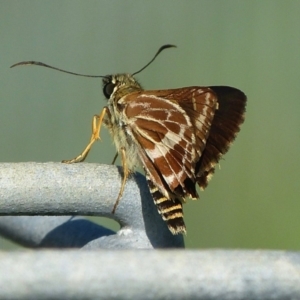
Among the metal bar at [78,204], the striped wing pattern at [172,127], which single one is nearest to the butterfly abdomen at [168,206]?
the striped wing pattern at [172,127]

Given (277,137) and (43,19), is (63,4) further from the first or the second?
(277,137)

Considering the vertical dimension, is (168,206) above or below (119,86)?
below

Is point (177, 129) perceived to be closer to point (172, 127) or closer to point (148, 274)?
point (172, 127)

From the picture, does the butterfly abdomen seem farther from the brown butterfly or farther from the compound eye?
the compound eye

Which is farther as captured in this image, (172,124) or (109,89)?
(109,89)

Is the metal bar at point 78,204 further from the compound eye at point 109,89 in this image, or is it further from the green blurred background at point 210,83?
the green blurred background at point 210,83

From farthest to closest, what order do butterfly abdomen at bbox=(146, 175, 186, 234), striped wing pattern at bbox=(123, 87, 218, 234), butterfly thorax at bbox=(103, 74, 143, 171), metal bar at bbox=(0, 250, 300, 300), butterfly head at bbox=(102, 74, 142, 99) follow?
butterfly head at bbox=(102, 74, 142, 99) → butterfly thorax at bbox=(103, 74, 143, 171) → striped wing pattern at bbox=(123, 87, 218, 234) → butterfly abdomen at bbox=(146, 175, 186, 234) → metal bar at bbox=(0, 250, 300, 300)

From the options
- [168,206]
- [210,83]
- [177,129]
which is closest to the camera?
[168,206]

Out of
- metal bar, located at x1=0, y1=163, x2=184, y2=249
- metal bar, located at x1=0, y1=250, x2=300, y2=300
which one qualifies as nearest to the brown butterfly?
metal bar, located at x1=0, y1=163, x2=184, y2=249

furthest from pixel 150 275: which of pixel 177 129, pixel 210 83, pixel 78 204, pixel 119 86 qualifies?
pixel 210 83

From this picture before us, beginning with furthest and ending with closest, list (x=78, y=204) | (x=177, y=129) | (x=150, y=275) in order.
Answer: (x=177, y=129), (x=78, y=204), (x=150, y=275)
